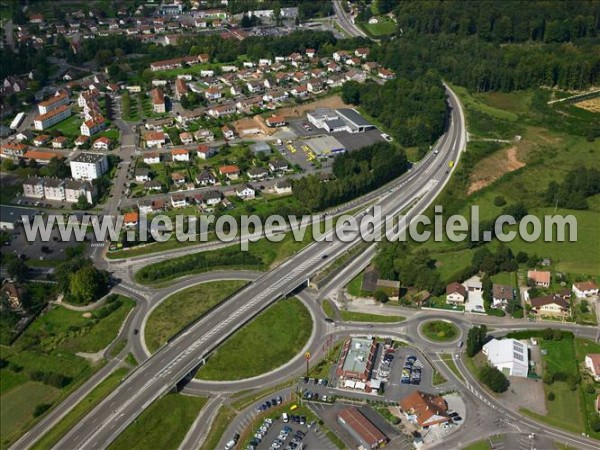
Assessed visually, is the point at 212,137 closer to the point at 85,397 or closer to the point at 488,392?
the point at 85,397

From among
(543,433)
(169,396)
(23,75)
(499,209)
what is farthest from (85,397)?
(23,75)

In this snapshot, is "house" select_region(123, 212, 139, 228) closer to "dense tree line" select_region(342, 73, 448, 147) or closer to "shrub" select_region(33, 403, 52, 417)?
"shrub" select_region(33, 403, 52, 417)

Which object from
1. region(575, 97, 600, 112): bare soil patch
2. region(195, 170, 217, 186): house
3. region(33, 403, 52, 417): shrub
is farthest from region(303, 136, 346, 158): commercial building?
region(33, 403, 52, 417): shrub

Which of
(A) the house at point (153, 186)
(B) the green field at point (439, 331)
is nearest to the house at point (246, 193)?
(A) the house at point (153, 186)

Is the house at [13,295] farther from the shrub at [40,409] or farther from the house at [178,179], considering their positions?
the house at [178,179]

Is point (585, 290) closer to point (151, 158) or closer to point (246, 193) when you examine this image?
point (246, 193)

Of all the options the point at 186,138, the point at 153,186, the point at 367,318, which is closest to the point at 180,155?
the point at 186,138

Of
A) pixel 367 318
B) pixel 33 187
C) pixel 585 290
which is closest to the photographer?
pixel 367 318
